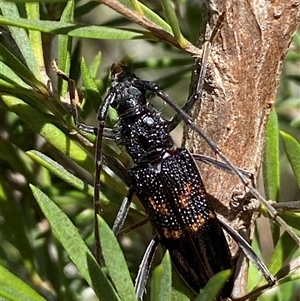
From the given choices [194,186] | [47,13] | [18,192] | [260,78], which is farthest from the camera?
[18,192]

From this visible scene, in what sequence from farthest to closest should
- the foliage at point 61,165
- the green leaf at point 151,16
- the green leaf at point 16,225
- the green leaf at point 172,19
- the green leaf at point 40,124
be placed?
the green leaf at point 16,225 → the green leaf at point 40,124 → the green leaf at point 151,16 → the green leaf at point 172,19 → the foliage at point 61,165

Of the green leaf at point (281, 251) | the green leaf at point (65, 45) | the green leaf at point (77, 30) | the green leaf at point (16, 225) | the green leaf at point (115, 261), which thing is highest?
the green leaf at point (65, 45)

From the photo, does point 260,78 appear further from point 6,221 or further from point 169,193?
point 6,221

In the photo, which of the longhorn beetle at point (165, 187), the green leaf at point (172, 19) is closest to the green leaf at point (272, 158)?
the longhorn beetle at point (165, 187)

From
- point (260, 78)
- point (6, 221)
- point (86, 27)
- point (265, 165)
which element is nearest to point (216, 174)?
point (265, 165)

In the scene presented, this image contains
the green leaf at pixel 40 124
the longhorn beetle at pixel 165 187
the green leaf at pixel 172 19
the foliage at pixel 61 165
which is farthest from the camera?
the longhorn beetle at pixel 165 187

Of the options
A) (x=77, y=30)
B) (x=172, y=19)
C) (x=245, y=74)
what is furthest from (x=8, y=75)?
(x=245, y=74)

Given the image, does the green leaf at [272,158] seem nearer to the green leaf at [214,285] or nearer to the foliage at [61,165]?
the foliage at [61,165]

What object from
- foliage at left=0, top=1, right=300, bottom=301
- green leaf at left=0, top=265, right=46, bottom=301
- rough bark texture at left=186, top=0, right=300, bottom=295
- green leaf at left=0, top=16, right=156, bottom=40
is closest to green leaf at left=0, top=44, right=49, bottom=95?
foliage at left=0, top=1, right=300, bottom=301
